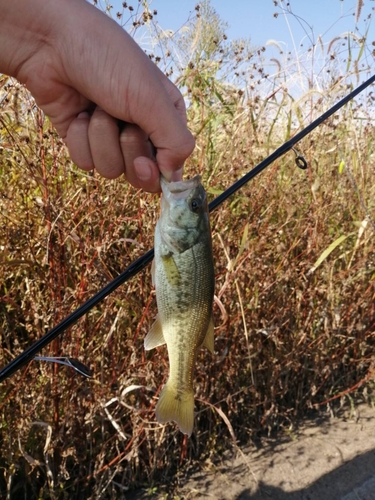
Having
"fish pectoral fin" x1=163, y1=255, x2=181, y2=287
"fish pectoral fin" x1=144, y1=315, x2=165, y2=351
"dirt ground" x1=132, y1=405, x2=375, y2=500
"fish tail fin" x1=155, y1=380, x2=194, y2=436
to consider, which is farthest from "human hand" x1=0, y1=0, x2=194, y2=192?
"dirt ground" x1=132, y1=405, x2=375, y2=500

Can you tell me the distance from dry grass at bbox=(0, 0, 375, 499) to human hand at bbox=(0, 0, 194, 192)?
0.48 meters

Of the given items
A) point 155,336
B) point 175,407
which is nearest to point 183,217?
point 155,336

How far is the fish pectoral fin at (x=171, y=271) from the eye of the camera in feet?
5.00

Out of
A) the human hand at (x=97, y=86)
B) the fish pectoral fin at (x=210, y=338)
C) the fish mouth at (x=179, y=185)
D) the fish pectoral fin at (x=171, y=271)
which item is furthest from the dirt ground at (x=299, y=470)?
the human hand at (x=97, y=86)

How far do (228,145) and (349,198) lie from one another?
91 cm

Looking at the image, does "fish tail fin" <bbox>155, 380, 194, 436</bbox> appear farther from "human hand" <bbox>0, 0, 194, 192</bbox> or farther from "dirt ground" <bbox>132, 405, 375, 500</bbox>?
"dirt ground" <bbox>132, 405, 375, 500</bbox>

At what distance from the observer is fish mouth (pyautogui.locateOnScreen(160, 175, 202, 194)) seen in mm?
1489

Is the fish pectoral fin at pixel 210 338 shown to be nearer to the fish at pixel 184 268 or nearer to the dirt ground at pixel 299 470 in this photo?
the fish at pixel 184 268

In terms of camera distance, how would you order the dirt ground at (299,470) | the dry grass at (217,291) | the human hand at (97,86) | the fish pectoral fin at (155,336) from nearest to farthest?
the human hand at (97,86), the fish pectoral fin at (155,336), the dry grass at (217,291), the dirt ground at (299,470)

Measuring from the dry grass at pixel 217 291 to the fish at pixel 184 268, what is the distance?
2.05 feet

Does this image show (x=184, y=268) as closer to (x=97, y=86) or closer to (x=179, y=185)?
(x=179, y=185)

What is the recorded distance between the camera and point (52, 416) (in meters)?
2.33

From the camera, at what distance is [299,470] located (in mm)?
2834

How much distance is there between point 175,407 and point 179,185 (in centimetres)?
72
